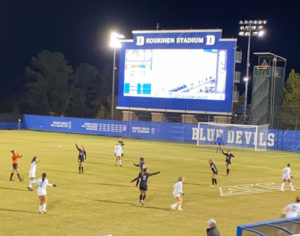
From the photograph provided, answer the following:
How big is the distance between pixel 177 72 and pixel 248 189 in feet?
140

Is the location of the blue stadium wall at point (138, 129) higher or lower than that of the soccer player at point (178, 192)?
higher

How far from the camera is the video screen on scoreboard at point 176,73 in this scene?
6769 cm

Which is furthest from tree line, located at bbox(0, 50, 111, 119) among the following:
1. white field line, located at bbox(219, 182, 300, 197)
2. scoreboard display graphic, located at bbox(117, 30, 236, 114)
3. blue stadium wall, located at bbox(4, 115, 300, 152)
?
white field line, located at bbox(219, 182, 300, 197)

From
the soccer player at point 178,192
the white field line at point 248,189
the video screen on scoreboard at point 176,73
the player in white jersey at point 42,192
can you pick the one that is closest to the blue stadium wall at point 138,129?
the video screen on scoreboard at point 176,73

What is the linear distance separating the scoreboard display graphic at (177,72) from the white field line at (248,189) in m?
37.2

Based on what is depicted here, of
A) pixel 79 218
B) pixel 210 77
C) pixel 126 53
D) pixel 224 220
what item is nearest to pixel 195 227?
pixel 224 220

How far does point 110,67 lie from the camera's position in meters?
145

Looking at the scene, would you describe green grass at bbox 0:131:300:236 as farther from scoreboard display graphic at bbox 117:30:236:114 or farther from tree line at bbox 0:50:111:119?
tree line at bbox 0:50:111:119

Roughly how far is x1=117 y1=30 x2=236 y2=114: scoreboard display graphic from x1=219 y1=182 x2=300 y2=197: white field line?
37.2 m

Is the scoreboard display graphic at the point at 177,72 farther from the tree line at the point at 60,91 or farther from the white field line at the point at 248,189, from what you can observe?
the tree line at the point at 60,91

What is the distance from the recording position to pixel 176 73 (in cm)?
7006

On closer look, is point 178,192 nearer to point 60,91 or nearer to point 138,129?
point 138,129

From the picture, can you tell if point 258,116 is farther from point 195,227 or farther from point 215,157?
point 195,227

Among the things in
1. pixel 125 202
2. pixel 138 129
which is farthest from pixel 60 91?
pixel 125 202
